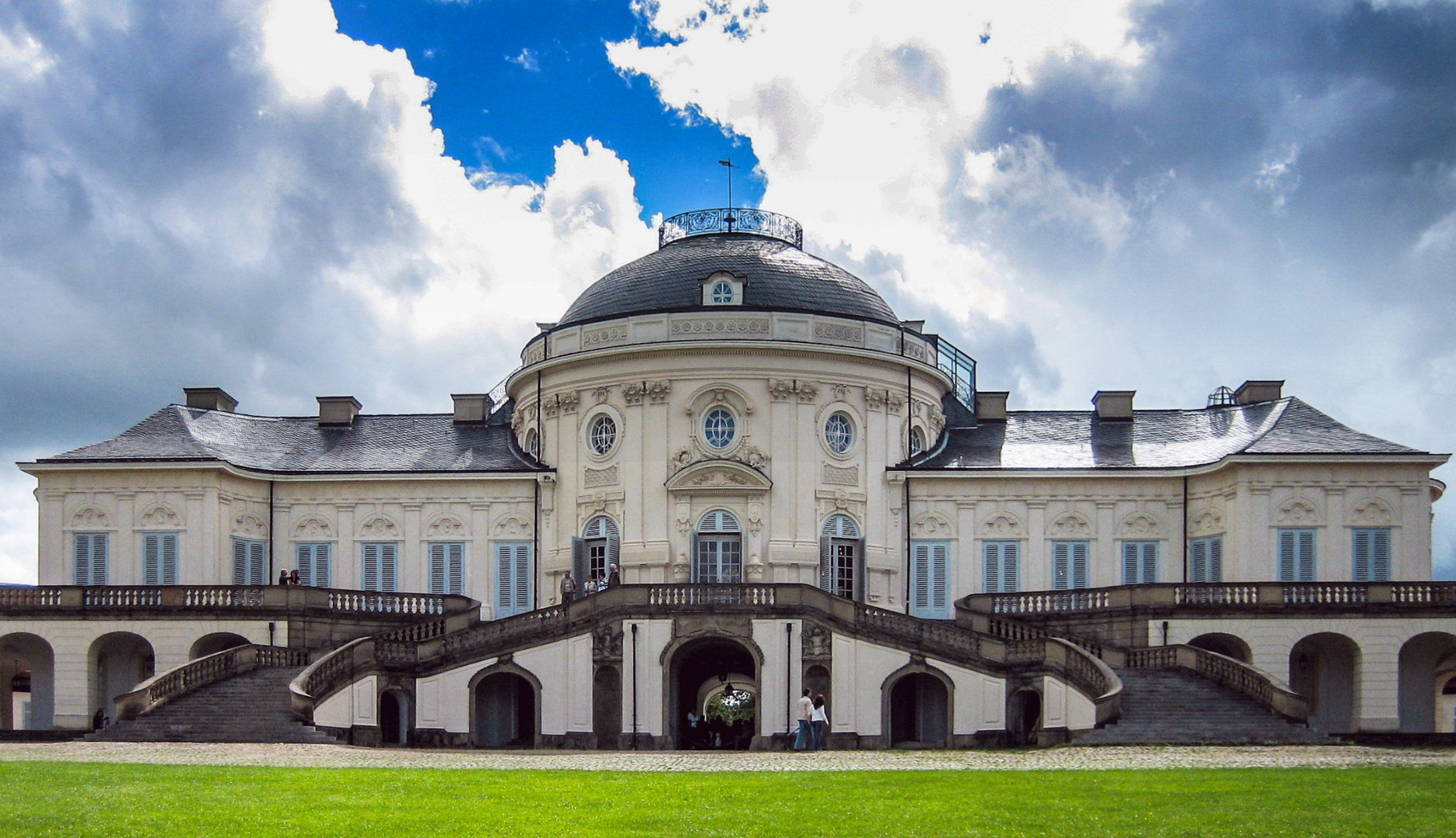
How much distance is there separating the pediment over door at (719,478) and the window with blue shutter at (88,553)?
16.9 meters

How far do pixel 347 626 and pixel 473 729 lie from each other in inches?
189

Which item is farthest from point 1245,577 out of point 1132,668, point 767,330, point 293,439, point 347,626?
point 293,439

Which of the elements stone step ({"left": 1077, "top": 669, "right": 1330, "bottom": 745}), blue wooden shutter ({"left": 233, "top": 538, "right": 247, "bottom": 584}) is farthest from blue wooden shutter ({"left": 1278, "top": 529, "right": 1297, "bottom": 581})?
blue wooden shutter ({"left": 233, "top": 538, "right": 247, "bottom": 584})

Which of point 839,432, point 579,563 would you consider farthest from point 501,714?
point 839,432

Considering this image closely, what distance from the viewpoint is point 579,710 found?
4650cm

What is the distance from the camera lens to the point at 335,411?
5884 centimetres

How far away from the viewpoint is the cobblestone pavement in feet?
98.6

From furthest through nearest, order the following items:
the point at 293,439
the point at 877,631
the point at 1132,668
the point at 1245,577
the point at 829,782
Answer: the point at 293,439 < the point at 1245,577 < the point at 877,631 < the point at 1132,668 < the point at 829,782

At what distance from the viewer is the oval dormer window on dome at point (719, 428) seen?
51.7 metres

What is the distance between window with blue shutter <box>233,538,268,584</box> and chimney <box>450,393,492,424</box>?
7.59 metres

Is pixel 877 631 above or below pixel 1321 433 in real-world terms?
below

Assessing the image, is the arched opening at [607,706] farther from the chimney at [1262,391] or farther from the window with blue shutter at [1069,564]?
the chimney at [1262,391]

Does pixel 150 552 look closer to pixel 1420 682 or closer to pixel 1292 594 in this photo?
pixel 1292 594

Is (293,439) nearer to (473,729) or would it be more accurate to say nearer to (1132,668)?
(473,729)
